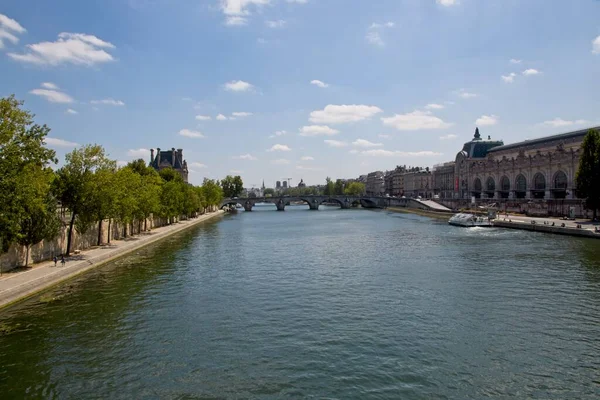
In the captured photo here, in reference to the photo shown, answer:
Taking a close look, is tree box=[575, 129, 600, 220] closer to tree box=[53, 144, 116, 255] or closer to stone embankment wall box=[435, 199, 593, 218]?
stone embankment wall box=[435, 199, 593, 218]

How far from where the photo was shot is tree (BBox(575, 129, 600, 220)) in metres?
64.0

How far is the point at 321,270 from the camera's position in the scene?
113 feet

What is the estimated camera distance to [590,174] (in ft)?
211

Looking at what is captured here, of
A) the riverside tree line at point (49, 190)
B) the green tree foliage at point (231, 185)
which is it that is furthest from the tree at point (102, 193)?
the green tree foliage at point (231, 185)

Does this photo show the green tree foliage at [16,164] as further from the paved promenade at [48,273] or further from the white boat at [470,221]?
the white boat at [470,221]

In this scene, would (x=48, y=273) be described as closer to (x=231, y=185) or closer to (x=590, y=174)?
(x=590, y=174)

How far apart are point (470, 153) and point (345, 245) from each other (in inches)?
4701

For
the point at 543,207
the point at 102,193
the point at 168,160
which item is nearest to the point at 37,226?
the point at 102,193

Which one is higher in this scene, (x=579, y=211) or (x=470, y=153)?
(x=470, y=153)

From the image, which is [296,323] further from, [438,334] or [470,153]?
[470,153]

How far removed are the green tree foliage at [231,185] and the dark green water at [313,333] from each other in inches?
5767

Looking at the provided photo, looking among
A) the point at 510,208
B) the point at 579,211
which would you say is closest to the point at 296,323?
the point at 579,211

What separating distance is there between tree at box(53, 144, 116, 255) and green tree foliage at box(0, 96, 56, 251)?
912 centimetres

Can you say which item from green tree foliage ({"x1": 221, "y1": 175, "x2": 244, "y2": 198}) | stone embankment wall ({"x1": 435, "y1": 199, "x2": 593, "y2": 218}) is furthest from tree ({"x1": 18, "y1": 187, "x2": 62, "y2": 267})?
green tree foliage ({"x1": 221, "y1": 175, "x2": 244, "y2": 198})
